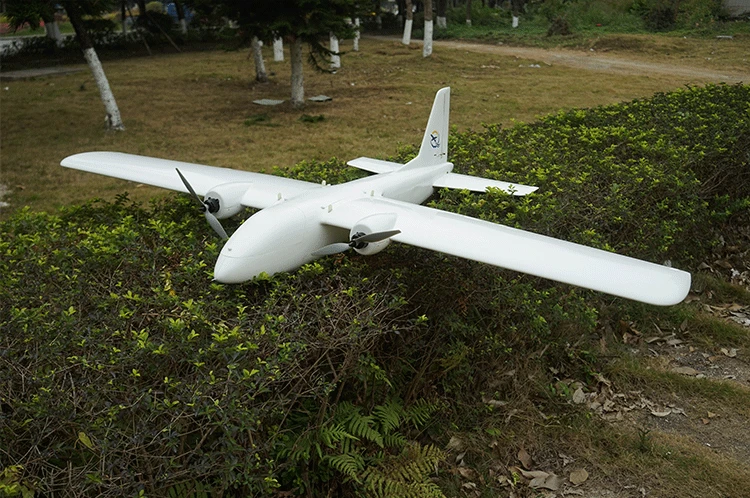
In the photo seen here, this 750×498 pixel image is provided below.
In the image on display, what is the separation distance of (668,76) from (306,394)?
22458mm

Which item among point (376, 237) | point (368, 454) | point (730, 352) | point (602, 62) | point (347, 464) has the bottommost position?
point (730, 352)

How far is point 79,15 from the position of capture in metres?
14.7

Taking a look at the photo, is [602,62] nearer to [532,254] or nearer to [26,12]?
[26,12]

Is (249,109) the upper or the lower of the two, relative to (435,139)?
lower

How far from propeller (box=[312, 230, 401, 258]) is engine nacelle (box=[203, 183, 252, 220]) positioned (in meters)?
1.45

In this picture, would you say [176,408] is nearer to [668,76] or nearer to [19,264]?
[19,264]

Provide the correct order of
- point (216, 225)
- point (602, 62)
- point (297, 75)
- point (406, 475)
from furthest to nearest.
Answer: point (602, 62)
point (297, 75)
point (216, 225)
point (406, 475)

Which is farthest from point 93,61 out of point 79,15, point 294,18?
point 294,18

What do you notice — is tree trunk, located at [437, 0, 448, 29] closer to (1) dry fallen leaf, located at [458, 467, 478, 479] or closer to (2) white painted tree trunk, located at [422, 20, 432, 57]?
(2) white painted tree trunk, located at [422, 20, 432, 57]

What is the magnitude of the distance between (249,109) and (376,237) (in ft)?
52.2

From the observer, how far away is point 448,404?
18.7 ft

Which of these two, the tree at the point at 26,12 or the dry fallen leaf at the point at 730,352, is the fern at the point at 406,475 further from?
the tree at the point at 26,12

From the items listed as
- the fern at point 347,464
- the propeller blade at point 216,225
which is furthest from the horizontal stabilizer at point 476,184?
the fern at point 347,464

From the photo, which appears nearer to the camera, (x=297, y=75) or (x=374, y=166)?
(x=374, y=166)
